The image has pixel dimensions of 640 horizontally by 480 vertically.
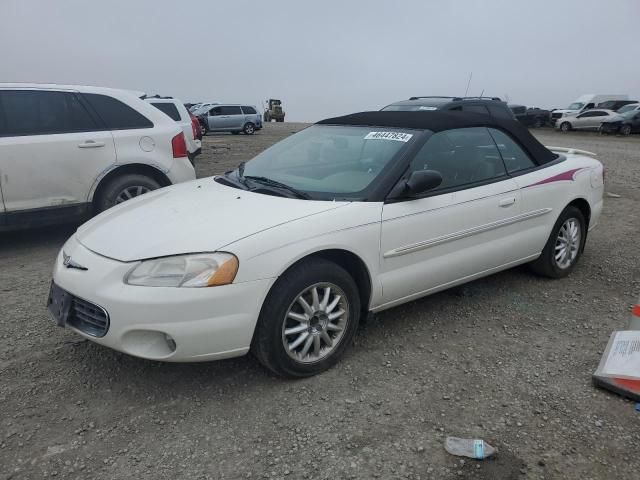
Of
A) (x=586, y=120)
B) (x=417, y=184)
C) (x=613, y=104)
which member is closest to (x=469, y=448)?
(x=417, y=184)

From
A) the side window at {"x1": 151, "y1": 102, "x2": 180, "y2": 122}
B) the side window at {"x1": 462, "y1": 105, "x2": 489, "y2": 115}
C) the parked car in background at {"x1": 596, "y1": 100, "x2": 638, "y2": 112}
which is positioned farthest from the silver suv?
the parked car in background at {"x1": 596, "y1": 100, "x2": 638, "y2": 112}

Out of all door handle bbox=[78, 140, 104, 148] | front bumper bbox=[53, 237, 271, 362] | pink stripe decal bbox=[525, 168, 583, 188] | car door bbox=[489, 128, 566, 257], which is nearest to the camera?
front bumper bbox=[53, 237, 271, 362]

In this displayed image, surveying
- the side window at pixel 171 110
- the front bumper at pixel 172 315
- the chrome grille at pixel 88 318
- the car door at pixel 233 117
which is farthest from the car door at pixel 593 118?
the chrome grille at pixel 88 318

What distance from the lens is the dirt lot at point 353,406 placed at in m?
2.44

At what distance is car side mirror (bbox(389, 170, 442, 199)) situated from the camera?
3293 mm

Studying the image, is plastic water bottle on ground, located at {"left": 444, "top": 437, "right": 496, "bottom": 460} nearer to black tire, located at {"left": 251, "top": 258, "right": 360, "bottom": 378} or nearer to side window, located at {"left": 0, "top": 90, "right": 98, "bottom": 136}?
black tire, located at {"left": 251, "top": 258, "right": 360, "bottom": 378}

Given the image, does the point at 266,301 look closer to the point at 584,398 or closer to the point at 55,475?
the point at 55,475

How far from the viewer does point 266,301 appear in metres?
2.87

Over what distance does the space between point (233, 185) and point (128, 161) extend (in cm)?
256

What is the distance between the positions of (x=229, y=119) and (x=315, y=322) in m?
25.6

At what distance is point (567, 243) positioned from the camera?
183 inches

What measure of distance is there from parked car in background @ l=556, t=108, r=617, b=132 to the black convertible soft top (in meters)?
28.8

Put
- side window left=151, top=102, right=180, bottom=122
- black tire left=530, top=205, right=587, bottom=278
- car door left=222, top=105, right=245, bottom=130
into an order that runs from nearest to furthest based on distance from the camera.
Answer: black tire left=530, top=205, right=587, bottom=278 → side window left=151, top=102, right=180, bottom=122 → car door left=222, top=105, right=245, bottom=130

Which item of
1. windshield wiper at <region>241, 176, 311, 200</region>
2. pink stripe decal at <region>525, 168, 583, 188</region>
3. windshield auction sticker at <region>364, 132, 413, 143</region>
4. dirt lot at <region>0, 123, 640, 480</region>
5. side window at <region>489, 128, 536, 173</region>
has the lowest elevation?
dirt lot at <region>0, 123, 640, 480</region>
